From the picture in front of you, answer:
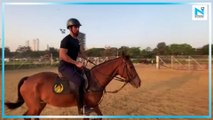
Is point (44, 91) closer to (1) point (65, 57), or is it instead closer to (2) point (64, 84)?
(2) point (64, 84)

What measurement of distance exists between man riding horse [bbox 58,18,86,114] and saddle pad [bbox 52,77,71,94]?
0.16m

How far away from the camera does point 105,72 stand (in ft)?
20.0

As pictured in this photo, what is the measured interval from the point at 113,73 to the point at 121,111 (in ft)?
8.69

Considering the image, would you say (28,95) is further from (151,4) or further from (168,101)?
(168,101)

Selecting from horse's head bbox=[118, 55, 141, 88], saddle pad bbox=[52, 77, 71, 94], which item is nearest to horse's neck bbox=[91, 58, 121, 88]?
horse's head bbox=[118, 55, 141, 88]

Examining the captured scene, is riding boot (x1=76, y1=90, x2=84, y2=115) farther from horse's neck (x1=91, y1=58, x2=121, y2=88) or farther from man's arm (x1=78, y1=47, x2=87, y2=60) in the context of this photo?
man's arm (x1=78, y1=47, x2=87, y2=60)

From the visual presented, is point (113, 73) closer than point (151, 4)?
No

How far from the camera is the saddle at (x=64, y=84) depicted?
19.2ft

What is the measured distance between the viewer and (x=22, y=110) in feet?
29.1

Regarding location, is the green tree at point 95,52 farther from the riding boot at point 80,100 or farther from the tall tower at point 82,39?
the riding boot at point 80,100

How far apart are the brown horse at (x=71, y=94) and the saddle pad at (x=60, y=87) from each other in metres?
0.07

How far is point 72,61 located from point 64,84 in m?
0.60

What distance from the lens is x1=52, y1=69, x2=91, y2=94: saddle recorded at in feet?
19.2

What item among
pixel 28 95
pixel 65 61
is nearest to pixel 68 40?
pixel 65 61
